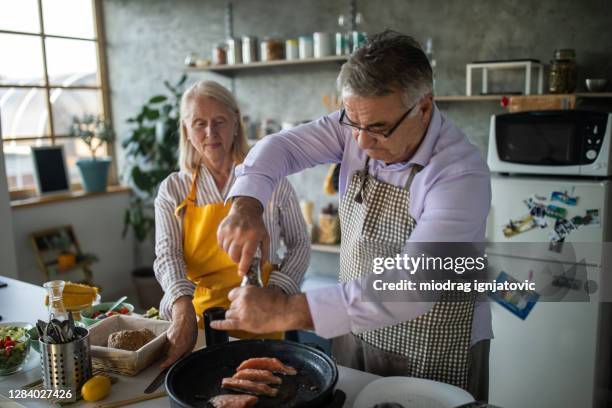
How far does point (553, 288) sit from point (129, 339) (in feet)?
6.89

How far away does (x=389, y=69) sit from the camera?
122 centimetres

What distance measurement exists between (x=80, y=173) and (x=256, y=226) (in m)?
3.65

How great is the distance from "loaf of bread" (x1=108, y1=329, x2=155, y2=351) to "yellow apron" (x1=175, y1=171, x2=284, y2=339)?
43cm

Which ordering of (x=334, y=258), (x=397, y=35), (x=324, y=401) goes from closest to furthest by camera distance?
1. (x=324, y=401)
2. (x=397, y=35)
3. (x=334, y=258)

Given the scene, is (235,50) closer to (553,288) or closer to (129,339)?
(553,288)

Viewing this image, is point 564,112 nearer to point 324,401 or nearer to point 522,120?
point 522,120

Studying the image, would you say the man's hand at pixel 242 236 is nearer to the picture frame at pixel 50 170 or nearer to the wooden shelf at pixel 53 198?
the wooden shelf at pixel 53 198

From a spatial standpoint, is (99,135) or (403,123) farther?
(99,135)

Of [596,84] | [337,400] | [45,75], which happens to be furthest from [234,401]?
[45,75]

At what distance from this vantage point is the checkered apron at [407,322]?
148 cm

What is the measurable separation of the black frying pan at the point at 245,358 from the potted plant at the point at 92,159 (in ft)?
11.4

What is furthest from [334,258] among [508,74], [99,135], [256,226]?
[256,226]

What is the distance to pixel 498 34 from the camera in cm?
331

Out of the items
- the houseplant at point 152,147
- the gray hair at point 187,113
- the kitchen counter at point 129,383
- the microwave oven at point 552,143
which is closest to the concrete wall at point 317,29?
the houseplant at point 152,147
